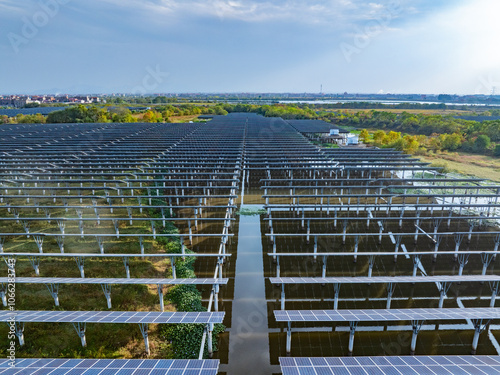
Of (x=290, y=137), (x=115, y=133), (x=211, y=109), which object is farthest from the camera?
(x=211, y=109)

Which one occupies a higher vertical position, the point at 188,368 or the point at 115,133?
the point at 115,133

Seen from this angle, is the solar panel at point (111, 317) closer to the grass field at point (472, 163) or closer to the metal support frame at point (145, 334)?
the metal support frame at point (145, 334)

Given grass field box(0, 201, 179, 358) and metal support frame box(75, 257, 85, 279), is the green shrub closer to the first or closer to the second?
grass field box(0, 201, 179, 358)

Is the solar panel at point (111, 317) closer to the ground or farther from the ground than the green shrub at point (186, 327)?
farther from the ground

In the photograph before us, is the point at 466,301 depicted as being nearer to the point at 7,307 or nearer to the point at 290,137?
the point at 7,307

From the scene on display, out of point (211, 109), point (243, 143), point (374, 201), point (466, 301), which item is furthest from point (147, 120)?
point (466, 301)

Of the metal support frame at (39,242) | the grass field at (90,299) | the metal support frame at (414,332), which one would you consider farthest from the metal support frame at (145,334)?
the metal support frame at (414,332)

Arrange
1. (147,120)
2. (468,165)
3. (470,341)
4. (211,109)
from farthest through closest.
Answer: (211,109), (147,120), (468,165), (470,341)
